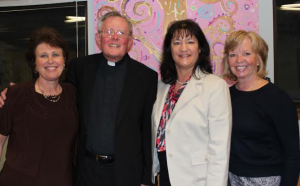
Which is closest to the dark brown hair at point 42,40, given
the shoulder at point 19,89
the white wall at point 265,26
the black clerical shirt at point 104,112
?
the shoulder at point 19,89

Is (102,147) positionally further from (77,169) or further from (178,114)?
(178,114)

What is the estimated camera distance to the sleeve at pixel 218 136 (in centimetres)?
147

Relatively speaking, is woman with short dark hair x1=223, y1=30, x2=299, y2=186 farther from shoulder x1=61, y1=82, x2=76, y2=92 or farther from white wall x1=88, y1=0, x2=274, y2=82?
white wall x1=88, y1=0, x2=274, y2=82

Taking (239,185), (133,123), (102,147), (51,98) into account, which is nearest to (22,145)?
(51,98)

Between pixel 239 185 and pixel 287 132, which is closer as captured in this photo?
pixel 287 132

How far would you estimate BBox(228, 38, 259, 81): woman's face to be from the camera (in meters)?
1.66

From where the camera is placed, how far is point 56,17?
3.23 meters

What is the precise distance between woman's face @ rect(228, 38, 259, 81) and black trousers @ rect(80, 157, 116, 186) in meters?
1.04

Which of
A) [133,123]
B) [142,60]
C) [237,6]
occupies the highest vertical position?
[237,6]

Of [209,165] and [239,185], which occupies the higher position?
[209,165]

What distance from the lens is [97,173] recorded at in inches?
67.9

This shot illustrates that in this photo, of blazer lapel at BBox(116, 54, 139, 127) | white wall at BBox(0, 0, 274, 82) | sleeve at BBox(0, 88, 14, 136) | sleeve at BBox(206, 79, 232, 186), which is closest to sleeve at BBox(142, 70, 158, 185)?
blazer lapel at BBox(116, 54, 139, 127)

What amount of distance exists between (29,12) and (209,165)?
2.98m

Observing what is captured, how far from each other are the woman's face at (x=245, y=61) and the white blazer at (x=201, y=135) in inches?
8.5
